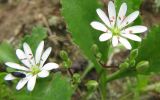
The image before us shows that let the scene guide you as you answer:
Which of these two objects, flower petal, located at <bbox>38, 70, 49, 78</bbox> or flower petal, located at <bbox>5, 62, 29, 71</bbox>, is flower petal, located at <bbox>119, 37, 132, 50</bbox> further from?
flower petal, located at <bbox>5, 62, 29, 71</bbox>

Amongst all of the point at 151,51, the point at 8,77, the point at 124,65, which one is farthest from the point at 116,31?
the point at 8,77

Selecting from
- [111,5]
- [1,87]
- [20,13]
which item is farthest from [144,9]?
[1,87]

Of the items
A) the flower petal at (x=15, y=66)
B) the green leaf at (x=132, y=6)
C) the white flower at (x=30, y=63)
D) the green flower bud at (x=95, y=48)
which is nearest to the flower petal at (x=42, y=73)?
the white flower at (x=30, y=63)

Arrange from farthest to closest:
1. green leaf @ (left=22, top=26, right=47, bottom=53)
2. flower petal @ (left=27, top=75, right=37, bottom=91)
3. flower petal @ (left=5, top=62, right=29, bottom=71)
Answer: green leaf @ (left=22, top=26, right=47, bottom=53) → flower petal @ (left=5, top=62, right=29, bottom=71) → flower petal @ (left=27, top=75, right=37, bottom=91)

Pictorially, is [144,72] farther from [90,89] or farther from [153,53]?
[90,89]

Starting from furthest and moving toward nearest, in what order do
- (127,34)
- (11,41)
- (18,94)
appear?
(11,41) → (18,94) → (127,34)

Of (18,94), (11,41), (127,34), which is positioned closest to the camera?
(127,34)

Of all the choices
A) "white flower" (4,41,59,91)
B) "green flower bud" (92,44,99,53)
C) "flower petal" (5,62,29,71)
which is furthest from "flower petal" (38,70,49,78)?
"green flower bud" (92,44,99,53)

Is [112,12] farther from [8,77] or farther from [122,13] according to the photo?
[8,77]
